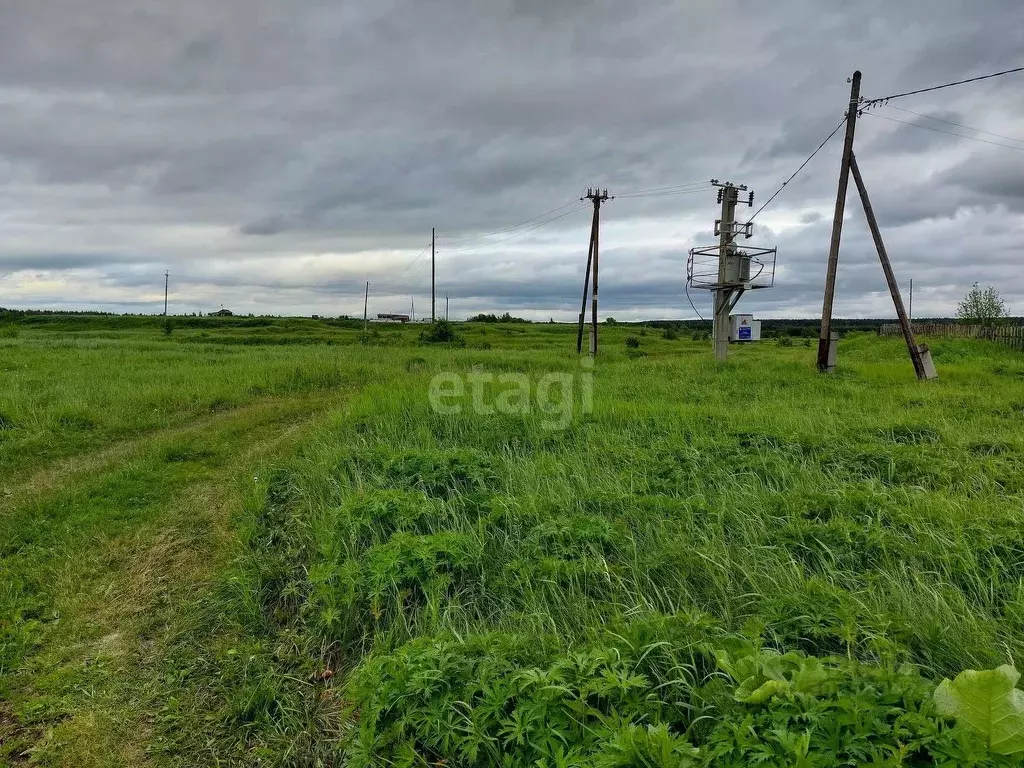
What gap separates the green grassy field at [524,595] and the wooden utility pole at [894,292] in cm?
636

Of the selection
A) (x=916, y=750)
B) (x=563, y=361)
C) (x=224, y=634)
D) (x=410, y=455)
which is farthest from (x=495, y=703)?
(x=563, y=361)

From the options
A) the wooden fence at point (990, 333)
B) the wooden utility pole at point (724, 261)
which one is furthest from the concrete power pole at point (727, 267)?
the wooden fence at point (990, 333)

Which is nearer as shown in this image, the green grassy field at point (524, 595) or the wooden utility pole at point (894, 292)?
the green grassy field at point (524, 595)

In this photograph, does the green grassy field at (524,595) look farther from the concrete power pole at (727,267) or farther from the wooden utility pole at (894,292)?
the concrete power pole at (727,267)

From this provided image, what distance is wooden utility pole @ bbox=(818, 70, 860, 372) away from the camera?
14211 millimetres

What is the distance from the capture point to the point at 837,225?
1500 cm

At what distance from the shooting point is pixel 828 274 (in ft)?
49.8

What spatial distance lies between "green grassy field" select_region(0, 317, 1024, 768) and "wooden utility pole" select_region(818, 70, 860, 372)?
295 inches

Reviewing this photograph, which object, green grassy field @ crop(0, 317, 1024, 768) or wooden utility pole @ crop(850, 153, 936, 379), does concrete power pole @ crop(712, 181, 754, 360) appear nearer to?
wooden utility pole @ crop(850, 153, 936, 379)

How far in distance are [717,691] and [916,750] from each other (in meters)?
0.70

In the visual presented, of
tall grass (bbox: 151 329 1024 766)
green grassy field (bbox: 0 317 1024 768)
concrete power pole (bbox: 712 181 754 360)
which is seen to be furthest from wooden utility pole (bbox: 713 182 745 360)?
tall grass (bbox: 151 329 1024 766)

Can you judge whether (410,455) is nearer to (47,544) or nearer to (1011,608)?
(47,544)

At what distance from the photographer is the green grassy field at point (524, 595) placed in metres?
2.22

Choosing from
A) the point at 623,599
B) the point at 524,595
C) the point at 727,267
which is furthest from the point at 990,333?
the point at 524,595
